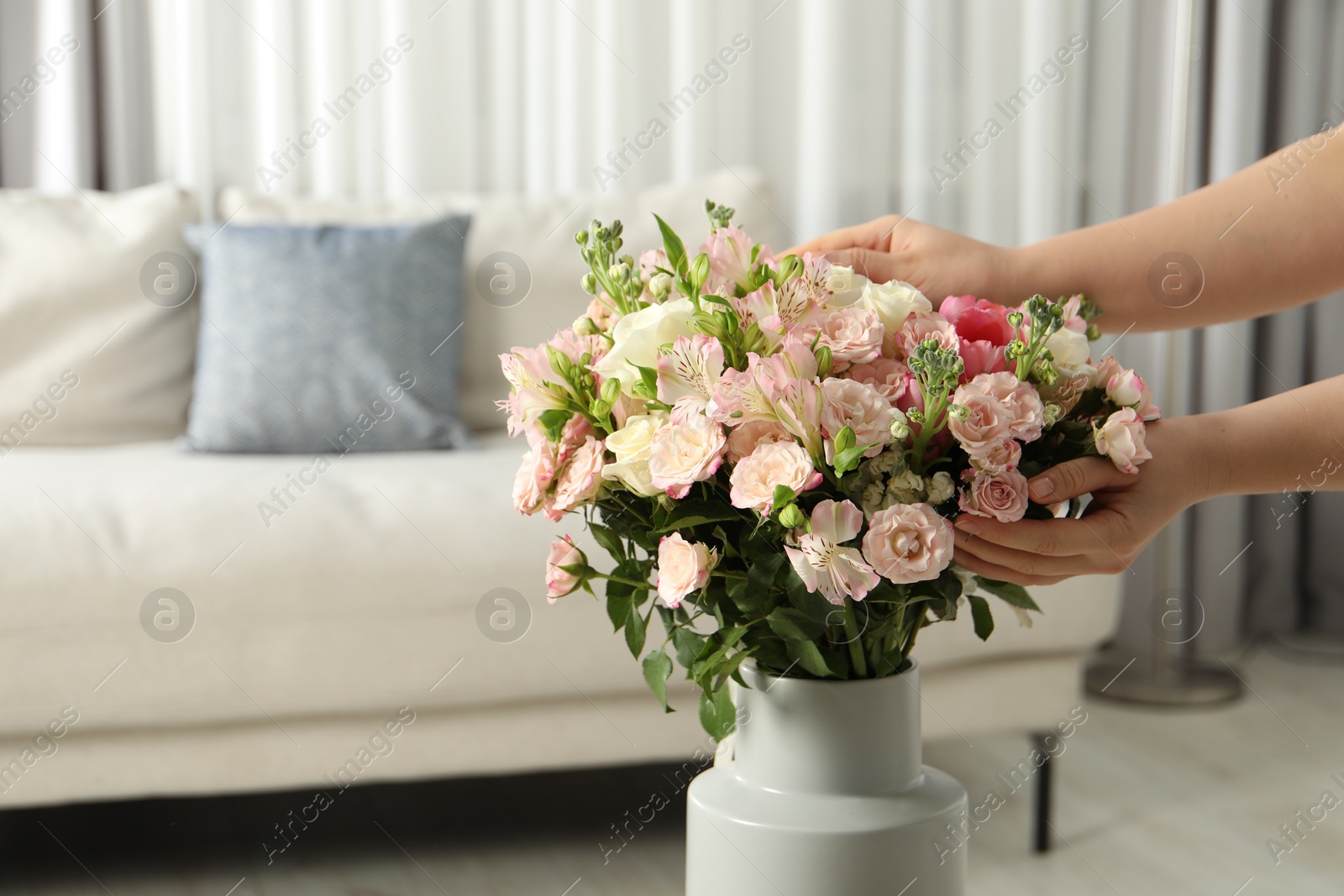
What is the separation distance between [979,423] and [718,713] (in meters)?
0.23

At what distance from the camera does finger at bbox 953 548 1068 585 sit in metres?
0.57

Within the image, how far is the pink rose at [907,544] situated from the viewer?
0.51 metres

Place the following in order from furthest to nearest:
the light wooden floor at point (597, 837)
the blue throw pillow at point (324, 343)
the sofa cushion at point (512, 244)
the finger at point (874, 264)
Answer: the sofa cushion at point (512, 244) → the blue throw pillow at point (324, 343) → the light wooden floor at point (597, 837) → the finger at point (874, 264)

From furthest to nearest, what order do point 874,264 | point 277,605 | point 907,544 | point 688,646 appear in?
point 277,605, point 874,264, point 688,646, point 907,544

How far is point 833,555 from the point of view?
52 cm

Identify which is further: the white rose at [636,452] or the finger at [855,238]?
the finger at [855,238]

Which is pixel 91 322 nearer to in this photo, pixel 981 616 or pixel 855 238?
pixel 855 238

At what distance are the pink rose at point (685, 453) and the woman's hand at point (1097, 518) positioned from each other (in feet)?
0.41

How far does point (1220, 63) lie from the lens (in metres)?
2.29

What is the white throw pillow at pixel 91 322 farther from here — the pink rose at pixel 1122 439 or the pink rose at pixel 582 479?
the pink rose at pixel 1122 439

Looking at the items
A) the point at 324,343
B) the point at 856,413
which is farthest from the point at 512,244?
the point at 856,413

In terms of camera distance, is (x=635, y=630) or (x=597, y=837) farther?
(x=597, y=837)

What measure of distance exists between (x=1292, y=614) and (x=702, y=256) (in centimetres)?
240

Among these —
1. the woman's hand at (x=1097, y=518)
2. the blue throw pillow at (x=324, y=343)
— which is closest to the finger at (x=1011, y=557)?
the woman's hand at (x=1097, y=518)
